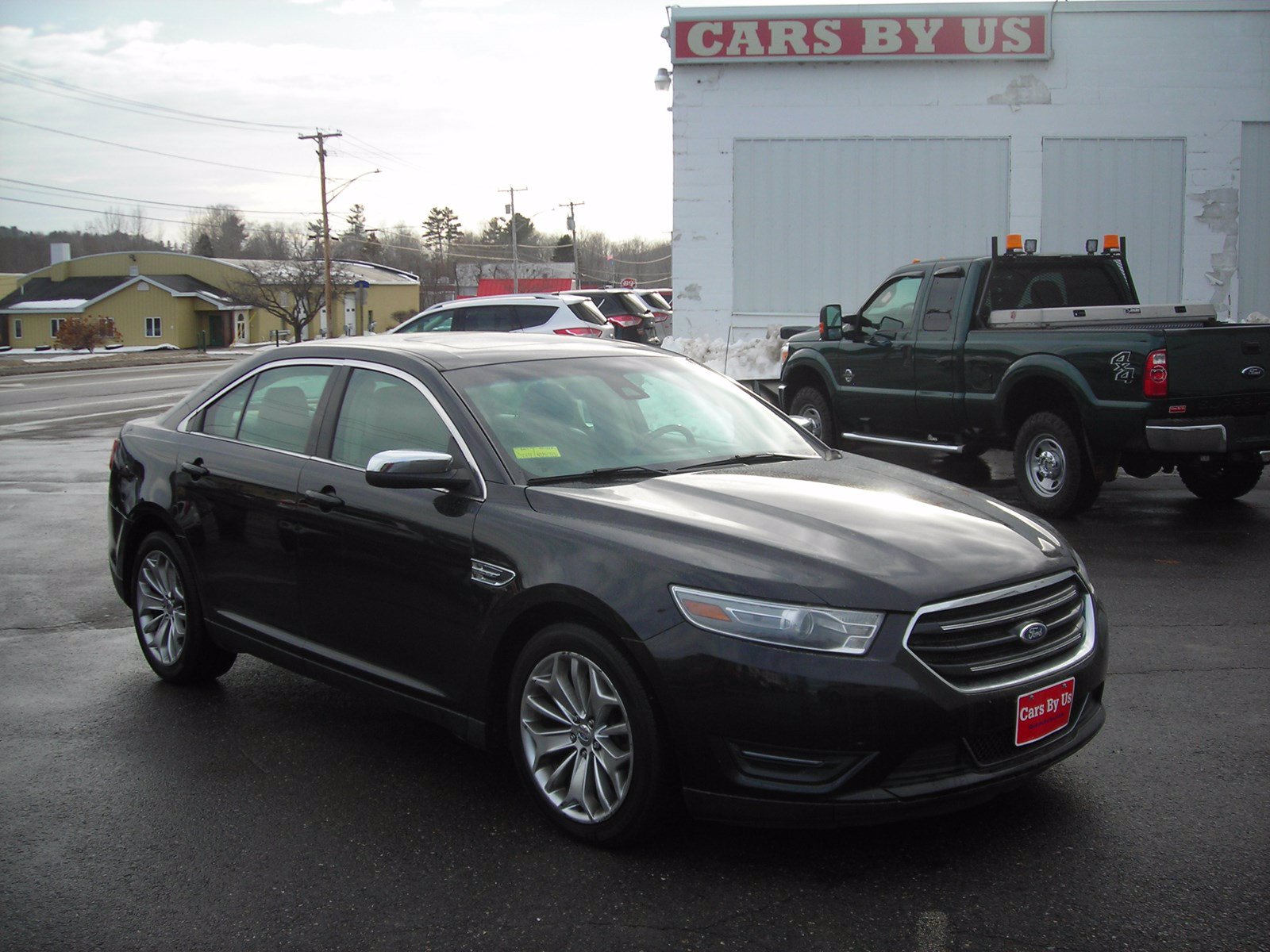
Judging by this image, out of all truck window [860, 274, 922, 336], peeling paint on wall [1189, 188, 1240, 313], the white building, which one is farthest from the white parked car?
peeling paint on wall [1189, 188, 1240, 313]

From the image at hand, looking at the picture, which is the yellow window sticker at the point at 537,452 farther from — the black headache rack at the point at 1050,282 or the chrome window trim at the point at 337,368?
the black headache rack at the point at 1050,282

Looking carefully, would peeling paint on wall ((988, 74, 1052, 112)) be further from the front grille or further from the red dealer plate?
the red dealer plate

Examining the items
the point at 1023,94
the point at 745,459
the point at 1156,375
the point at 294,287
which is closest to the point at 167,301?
the point at 294,287

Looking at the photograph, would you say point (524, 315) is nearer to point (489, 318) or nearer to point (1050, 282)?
point (489, 318)

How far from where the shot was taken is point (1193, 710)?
4.96 metres

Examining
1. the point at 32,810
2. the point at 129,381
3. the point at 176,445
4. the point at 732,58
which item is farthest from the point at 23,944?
the point at 129,381

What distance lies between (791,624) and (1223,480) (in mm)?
8014

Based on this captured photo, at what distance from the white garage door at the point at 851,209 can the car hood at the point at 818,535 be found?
51.1 feet

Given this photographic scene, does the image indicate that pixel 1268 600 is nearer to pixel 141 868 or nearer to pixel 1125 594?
pixel 1125 594

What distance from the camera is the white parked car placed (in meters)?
19.5

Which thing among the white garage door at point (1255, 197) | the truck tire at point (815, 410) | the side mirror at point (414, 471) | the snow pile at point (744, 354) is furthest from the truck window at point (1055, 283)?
the white garage door at point (1255, 197)

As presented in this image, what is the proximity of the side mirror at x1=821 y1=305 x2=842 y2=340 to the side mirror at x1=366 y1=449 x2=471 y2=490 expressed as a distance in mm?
7821

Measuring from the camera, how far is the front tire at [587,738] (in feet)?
11.8

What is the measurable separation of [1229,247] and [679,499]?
17972 millimetres
